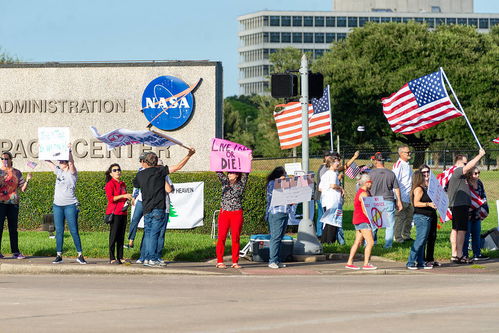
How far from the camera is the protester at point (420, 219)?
55.6 feet

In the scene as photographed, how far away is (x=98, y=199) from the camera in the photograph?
2512cm

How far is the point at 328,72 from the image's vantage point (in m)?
64.3

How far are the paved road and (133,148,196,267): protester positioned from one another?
106 centimetres

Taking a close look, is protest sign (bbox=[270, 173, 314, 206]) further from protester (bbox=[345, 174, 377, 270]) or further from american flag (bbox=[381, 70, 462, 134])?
american flag (bbox=[381, 70, 462, 134])

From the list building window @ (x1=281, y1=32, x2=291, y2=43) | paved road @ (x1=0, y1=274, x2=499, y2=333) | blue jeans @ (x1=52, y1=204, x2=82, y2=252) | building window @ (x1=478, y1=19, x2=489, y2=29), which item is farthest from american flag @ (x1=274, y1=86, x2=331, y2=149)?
building window @ (x1=478, y1=19, x2=489, y2=29)

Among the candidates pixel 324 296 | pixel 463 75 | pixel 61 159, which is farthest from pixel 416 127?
pixel 463 75

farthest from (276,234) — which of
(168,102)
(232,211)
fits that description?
(168,102)

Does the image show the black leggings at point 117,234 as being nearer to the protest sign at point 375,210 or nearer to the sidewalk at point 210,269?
the sidewalk at point 210,269

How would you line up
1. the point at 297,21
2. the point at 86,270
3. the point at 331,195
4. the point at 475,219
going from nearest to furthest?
the point at 86,270
the point at 475,219
the point at 331,195
the point at 297,21

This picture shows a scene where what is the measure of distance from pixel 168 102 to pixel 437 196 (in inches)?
533

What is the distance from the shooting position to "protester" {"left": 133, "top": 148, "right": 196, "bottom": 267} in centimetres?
1720

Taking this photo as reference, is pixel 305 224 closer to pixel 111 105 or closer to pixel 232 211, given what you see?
pixel 232 211

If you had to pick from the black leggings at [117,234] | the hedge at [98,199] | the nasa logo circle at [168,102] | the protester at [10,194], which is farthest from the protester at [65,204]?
the nasa logo circle at [168,102]

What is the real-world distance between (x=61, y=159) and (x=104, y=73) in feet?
40.7
